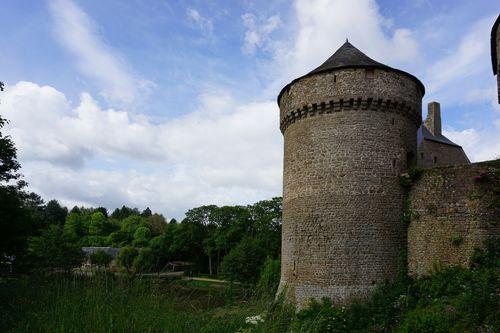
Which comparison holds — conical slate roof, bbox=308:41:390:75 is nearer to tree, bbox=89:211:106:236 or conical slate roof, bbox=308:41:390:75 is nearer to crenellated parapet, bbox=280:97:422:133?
crenellated parapet, bbox=280:97:422:133

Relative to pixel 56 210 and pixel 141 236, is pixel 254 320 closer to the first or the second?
pixel 141 236

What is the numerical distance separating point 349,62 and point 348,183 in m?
4.53

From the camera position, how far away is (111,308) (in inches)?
164

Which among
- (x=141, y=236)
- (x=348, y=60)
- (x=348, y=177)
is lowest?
(x=141, y=236)

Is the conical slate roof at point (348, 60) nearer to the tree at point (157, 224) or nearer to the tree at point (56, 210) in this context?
the tree at point (157, 224)

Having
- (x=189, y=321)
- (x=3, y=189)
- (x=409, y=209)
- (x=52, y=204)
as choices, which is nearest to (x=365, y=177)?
(x=409, y=209)

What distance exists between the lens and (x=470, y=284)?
11320 millimetres

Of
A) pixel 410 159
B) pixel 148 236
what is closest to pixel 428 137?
pixel 410 159

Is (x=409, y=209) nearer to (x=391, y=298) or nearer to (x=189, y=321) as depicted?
(x=391, y=298)

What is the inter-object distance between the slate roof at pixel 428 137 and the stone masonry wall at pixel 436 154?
209mm

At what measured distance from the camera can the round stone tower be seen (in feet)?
45.1

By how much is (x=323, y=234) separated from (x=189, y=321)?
10.2m

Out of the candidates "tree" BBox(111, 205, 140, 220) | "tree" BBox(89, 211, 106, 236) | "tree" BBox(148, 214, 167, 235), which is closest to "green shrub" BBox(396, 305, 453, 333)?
"tree" BBox(148, 214, 167, 235)

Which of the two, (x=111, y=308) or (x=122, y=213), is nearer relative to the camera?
(x=111, y=308)
